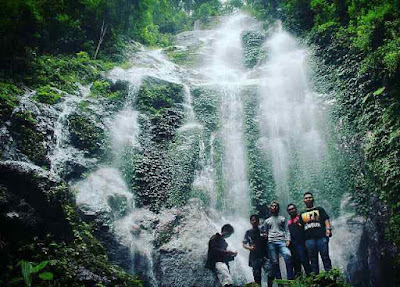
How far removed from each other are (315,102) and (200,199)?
603cm

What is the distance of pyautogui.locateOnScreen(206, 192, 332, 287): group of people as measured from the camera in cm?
571

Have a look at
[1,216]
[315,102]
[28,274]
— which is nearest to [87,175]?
[1,216]

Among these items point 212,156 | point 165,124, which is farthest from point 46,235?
point 165,124

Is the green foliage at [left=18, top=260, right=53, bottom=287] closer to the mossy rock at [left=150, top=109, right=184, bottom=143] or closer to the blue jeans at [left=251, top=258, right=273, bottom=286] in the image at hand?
the blue jeans at [left=251, top=258, right=273, bottom=286]

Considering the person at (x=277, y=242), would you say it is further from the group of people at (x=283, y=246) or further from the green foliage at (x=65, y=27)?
the green foliage at (x=65, y=27)

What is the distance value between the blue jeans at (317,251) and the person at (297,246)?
136mm

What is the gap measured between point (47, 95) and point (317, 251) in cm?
899

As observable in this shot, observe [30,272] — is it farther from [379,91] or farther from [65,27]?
[65,27]

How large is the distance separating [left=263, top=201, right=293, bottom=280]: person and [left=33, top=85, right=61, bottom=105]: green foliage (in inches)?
305

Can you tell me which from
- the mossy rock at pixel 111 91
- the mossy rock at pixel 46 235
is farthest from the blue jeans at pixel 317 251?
the mossy rock at pixel 111 91

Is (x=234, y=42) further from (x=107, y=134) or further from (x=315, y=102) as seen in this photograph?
(x=107, y=134)

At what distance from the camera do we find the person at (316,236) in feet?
18.5

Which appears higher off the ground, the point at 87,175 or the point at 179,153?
the point at 179,153

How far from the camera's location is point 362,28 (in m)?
9.76
